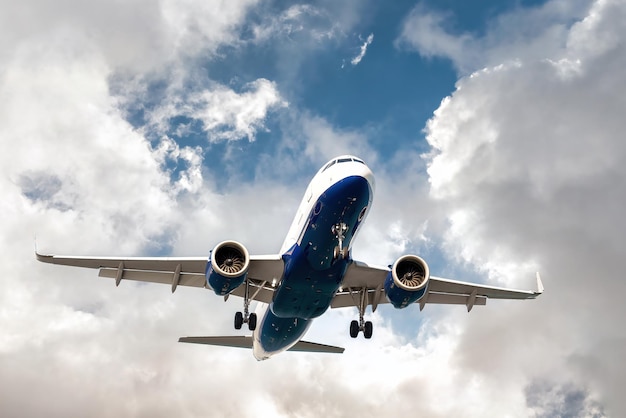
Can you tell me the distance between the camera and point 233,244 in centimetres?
2312

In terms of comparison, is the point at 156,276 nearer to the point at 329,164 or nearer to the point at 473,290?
the point at 329,164

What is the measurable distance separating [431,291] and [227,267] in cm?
1077

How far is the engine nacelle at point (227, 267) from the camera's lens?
22406mm

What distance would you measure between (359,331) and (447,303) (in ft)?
18.5

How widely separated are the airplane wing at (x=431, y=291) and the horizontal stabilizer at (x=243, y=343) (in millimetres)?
3983

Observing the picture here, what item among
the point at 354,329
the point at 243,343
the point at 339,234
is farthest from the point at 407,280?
the point at 243,343

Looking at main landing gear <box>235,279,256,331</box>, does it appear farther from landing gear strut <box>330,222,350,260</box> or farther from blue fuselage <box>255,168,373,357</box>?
landing gear strut <box>330,222,350,260</box>

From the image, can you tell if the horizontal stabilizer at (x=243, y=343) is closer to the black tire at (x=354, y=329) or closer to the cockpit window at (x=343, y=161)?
the black tire at (x=354, y=329)

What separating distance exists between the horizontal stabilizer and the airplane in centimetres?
105

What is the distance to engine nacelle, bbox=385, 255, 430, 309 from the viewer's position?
23734mm

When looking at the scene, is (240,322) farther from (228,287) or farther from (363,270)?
(363,270)

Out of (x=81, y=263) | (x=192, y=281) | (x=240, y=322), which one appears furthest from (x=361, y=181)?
(x=81, y=263)

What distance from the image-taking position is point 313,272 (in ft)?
75.6

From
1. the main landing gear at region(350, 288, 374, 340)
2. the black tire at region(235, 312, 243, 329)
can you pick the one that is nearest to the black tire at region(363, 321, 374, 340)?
the main landing gear at region(350, 288, 374, 340)
